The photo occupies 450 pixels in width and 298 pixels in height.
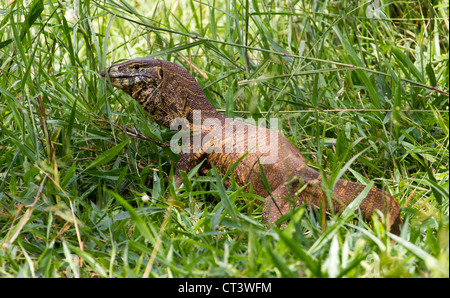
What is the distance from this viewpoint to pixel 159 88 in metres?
3.91

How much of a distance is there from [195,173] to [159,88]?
816mm

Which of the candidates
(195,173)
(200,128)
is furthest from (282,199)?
(200,128)

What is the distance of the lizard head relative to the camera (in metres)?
3.86

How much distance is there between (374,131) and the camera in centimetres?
372

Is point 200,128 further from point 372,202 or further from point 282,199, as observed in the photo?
point 372,202

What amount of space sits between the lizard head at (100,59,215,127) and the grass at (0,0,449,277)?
146mm

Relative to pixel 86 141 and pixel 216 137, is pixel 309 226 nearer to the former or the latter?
pixel 216 137

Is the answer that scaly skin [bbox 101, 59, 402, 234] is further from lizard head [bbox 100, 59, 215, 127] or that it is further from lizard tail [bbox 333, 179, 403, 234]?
lizard tail [bbox 333, 179, 403, 234]

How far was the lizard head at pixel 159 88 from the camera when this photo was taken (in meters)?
3.86

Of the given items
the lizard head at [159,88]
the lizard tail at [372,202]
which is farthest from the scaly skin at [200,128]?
the lizard tail at [372,202]

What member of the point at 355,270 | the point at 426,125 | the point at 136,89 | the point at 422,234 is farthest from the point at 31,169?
the point at 426,125

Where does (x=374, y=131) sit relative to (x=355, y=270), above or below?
above

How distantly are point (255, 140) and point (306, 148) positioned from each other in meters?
0.50

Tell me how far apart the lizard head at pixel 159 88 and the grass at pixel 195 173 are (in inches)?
5.7
